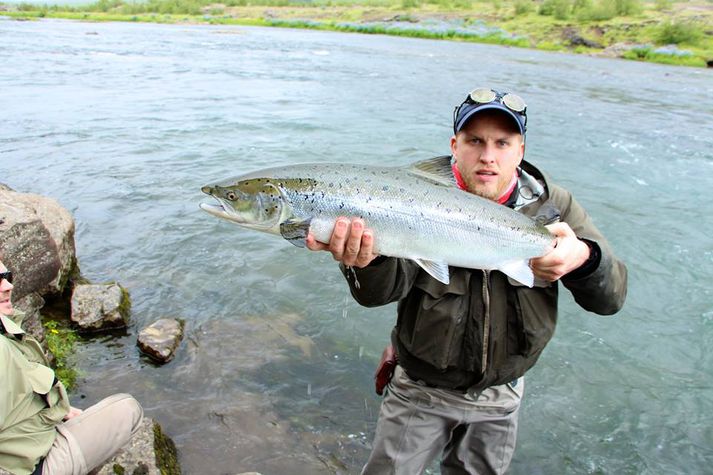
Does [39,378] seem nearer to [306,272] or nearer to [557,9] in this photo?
[306,272]

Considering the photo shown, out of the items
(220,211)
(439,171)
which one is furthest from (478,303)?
(220,211)

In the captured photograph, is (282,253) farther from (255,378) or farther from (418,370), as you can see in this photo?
(418,370)

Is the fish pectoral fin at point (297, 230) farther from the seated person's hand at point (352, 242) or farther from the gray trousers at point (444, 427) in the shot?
the gray trousers at point (444, 427)

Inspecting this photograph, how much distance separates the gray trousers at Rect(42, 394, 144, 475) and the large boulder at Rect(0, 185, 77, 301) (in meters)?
1.91

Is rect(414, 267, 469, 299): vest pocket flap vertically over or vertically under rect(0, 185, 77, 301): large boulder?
over

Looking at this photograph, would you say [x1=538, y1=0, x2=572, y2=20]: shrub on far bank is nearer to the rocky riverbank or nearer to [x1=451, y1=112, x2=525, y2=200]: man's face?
the rocky riverbank

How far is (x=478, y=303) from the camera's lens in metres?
2.63

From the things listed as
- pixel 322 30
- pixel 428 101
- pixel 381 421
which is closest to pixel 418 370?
pixel 381 421

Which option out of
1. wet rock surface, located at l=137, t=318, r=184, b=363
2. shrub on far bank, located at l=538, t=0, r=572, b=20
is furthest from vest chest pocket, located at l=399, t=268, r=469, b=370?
shrub on far bank, located at l=538, t=0, r=572, b=20

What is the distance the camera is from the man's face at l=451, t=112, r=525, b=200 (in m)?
2.62

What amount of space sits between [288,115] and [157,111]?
3761 mm

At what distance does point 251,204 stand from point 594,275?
171 cm

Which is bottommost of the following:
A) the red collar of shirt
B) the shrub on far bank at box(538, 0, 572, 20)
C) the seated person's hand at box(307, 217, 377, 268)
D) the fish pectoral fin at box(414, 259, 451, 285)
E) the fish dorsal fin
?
the fish pectoral fin at box(414, 259, 451, 285)

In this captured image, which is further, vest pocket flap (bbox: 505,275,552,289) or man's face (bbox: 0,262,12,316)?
man's face (bbox: 0,262,12,316)
